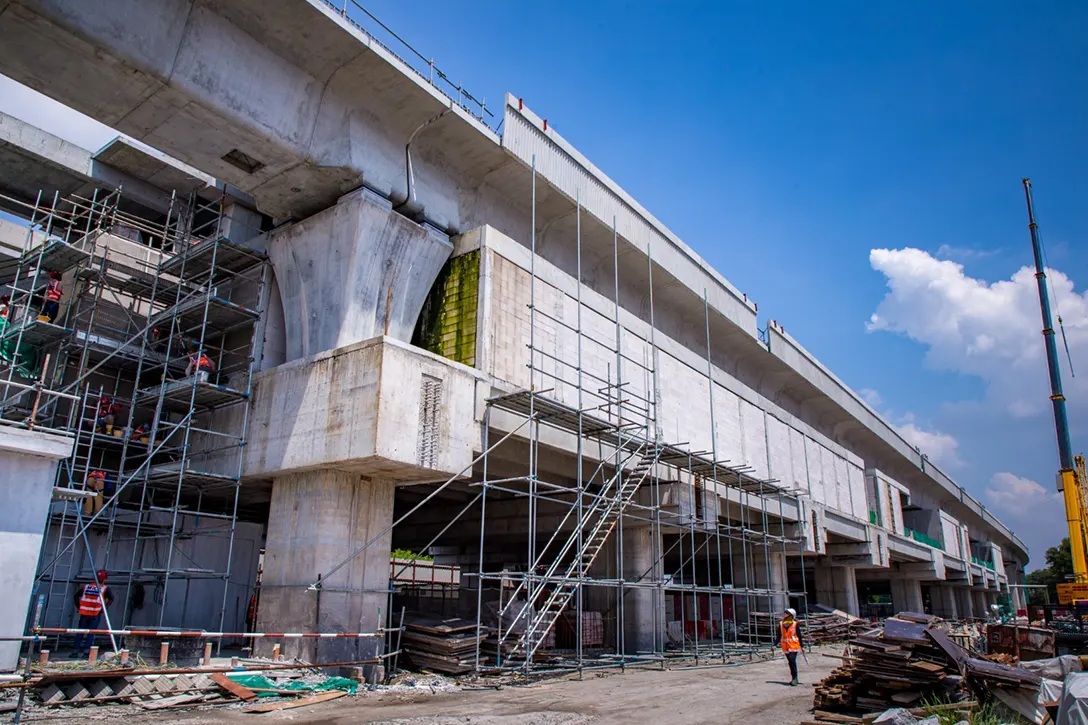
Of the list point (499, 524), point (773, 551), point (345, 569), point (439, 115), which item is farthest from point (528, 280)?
point (773, 551)

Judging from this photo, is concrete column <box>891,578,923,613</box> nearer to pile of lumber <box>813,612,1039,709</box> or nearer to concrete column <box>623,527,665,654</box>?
concrete column <box>623,527,665,654</box>

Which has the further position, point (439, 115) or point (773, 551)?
point (773, 551)

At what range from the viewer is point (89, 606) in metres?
15.3

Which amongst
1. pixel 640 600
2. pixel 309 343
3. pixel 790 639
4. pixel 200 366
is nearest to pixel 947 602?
pixel 640 600

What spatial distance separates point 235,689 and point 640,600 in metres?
13.9

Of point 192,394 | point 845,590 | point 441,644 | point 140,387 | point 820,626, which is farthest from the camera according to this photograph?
point 845,590

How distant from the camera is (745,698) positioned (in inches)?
531

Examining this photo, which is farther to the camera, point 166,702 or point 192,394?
point 192,394

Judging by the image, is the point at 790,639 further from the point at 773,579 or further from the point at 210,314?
the point at 773,579

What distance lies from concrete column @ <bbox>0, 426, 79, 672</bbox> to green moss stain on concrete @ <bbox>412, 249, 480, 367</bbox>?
8449 millimetres

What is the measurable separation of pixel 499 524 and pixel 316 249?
12200mm

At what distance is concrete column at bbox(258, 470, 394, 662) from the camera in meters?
15.4

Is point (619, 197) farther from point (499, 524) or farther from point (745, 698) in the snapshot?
point (745, 698)

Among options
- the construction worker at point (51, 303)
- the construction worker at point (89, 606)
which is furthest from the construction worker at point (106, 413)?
the construction worker at point (89, 606)
